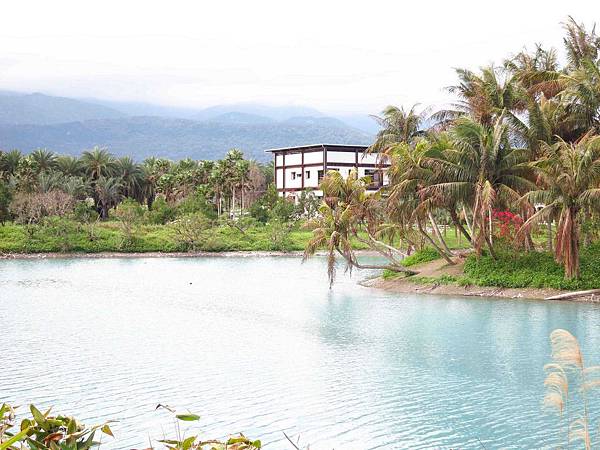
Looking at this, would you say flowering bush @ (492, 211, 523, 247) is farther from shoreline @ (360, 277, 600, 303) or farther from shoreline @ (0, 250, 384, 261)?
shoreline @ (0, 250, 384, 261)

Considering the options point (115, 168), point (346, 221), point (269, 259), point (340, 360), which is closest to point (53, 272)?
point (269, 259)

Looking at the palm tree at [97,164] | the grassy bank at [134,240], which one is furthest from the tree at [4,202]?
the palm tree at [97,164]

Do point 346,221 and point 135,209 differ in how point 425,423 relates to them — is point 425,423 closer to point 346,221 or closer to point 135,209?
point 346,221

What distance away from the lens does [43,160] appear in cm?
6838

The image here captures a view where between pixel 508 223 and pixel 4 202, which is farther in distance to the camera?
pixel 4 202

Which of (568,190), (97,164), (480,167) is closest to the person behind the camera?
(568,190)

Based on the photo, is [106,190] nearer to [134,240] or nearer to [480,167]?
[134,240]

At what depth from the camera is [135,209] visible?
55.0 meters

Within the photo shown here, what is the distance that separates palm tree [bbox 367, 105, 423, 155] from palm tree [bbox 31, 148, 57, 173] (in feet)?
126

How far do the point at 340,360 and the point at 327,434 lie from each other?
5.44 meters

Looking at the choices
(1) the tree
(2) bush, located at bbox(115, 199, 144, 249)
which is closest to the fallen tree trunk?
(2) bush, located at bbox(115, 199, 144, 249)

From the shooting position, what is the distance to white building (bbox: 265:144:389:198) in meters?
69.8

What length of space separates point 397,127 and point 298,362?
24.9 meters

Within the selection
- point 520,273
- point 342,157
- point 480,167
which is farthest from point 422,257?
point 342,157
